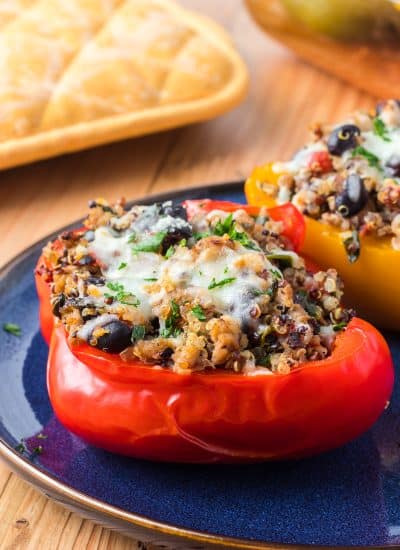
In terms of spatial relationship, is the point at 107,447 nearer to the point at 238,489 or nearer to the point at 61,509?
the point at 61,509

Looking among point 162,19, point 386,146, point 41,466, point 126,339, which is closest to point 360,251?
point 386,146

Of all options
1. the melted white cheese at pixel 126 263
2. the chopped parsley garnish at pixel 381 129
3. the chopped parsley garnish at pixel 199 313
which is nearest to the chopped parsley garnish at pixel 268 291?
the chopped parsley garnish at pixel 199 313

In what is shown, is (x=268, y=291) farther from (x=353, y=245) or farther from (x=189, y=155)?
(x=189, y=155)

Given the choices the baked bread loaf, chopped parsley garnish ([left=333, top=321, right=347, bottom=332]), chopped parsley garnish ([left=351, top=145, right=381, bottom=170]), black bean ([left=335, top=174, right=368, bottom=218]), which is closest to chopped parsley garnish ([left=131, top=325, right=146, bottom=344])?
chopped parsley garnish ([left=333, top=321, right=347, bottom=332])

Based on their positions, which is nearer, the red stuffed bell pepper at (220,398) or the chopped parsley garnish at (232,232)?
the red stuffed bell pepper at (220,398)

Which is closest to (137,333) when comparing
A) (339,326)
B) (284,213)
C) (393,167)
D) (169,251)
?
(169,251)

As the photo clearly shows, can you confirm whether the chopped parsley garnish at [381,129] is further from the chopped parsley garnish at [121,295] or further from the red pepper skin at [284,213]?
the chopped parsley garnish at [121,295]

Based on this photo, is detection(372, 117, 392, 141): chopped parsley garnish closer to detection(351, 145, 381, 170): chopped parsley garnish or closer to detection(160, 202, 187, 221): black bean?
detection(351, 145, 381, 170): chopped parsley garnish
